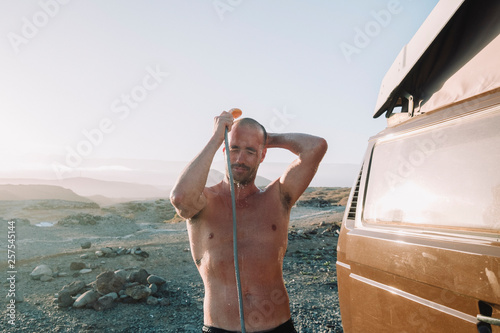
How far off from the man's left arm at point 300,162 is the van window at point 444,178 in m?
0.56

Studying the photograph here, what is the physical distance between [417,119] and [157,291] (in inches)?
209

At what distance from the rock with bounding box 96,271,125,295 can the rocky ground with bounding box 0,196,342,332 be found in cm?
12

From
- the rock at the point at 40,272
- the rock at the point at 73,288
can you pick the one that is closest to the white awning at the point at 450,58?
the rock at the point at 73,288

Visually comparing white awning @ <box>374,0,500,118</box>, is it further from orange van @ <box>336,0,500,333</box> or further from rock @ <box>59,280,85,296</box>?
rock @ <box>59,280,85,296</box>

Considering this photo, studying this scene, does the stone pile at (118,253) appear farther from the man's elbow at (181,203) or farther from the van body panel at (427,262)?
the van body panel at (427,262)

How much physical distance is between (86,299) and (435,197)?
5444 millimetres

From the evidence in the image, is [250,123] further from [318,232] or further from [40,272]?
[318,232]

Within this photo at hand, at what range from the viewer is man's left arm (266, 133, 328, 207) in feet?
8.43

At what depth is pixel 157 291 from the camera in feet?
19.0

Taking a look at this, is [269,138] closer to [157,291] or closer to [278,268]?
[278,268]

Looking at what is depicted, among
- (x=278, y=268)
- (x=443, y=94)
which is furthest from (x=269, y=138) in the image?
(x=443, y=94)

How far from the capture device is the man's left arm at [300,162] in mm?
2570

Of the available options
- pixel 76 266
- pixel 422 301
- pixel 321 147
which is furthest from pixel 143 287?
pixel 422 301

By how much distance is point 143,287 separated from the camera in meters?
5.55
